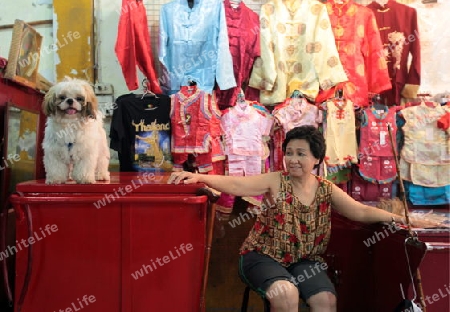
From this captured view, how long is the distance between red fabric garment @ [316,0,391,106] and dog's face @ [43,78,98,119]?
191cm

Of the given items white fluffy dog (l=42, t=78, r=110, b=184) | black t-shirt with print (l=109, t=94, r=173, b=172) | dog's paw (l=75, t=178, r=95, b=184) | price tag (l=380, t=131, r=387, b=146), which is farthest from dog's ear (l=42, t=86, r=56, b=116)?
price tag (l=380, t=131, r=387, b=146)

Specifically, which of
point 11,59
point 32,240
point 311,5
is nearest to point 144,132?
point 11,59

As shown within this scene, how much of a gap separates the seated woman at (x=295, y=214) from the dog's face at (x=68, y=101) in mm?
602

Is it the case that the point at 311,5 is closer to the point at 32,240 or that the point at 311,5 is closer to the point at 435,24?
the point at 435,24

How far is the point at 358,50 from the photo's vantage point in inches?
129

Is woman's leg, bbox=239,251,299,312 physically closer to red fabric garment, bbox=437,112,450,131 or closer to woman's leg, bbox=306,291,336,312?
woman's leg, bbox=306,291,336,312

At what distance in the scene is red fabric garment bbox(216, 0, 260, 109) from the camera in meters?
3.20

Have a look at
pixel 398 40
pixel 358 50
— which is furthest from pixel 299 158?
pixel 398 40

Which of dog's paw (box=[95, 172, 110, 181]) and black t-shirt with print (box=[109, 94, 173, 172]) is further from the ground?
black t-shirt with print (box=[109, 94, 173, 172])

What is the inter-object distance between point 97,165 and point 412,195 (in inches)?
95.4

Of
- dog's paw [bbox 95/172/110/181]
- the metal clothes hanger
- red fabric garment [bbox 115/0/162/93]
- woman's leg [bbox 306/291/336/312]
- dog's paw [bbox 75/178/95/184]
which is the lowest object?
woman's leg [bbox 306/291/336/312]

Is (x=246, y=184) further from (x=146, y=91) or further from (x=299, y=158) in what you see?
(x=146, y=91)

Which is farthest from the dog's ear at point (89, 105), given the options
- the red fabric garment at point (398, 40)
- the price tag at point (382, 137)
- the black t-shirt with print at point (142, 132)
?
the red fabric garment at point (398, 40)

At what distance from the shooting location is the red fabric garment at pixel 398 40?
3354 mm
